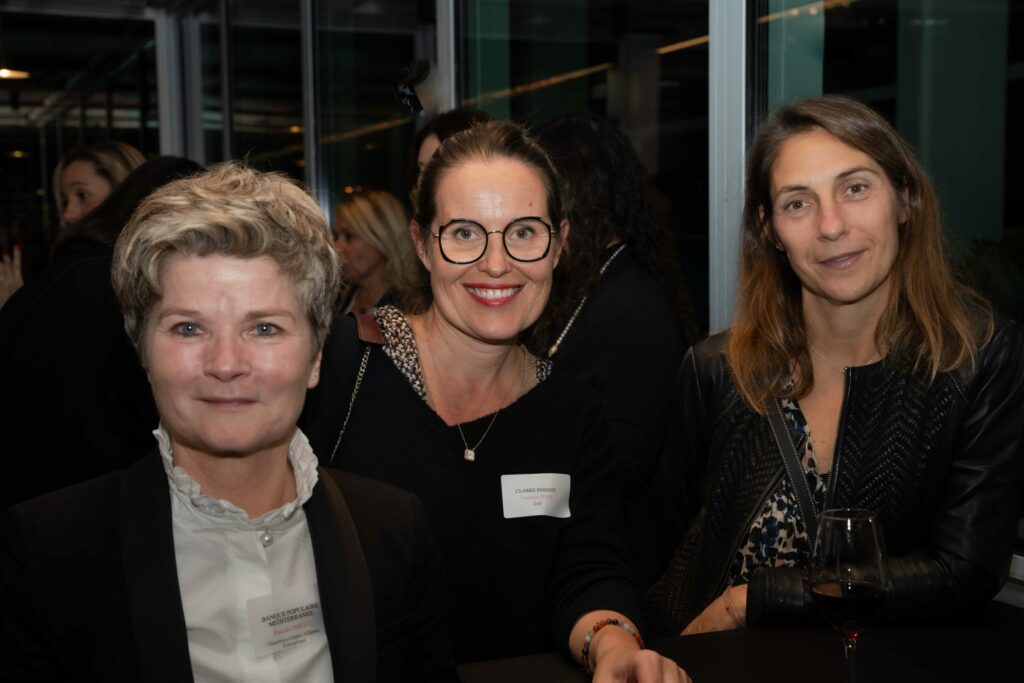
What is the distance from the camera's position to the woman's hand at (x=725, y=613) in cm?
200

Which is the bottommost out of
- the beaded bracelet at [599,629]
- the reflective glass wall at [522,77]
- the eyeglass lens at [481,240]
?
the beaded bracelet at [599,629]

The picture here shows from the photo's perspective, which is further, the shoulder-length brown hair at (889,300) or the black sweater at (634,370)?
the black sweater at (634,370)

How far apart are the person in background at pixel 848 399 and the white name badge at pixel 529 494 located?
399 mm

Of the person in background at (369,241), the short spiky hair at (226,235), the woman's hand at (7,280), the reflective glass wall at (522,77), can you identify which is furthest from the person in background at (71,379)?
the person in background at (369,241)

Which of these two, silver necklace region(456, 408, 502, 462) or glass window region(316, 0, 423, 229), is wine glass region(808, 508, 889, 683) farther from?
glass window region(316, 0, 423, 229)

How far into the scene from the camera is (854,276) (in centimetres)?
213

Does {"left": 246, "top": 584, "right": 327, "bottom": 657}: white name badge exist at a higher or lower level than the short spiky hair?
lower

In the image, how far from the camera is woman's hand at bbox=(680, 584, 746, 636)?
2.00 m

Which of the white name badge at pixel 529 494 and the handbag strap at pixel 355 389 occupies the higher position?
the handbag strap at pixel 355 389

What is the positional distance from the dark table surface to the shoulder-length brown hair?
53cm

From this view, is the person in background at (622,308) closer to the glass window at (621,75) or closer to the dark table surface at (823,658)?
the glass window at (621,75)

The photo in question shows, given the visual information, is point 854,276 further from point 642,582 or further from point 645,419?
point 642,582

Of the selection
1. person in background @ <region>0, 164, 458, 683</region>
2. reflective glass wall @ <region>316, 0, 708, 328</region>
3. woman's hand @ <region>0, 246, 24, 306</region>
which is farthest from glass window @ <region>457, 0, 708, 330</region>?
woman's hand @ <region>0, 246, 24, 306</region>

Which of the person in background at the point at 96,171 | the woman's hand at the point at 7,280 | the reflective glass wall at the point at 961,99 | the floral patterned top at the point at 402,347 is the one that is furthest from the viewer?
the woman's hand at the point at 7,280
